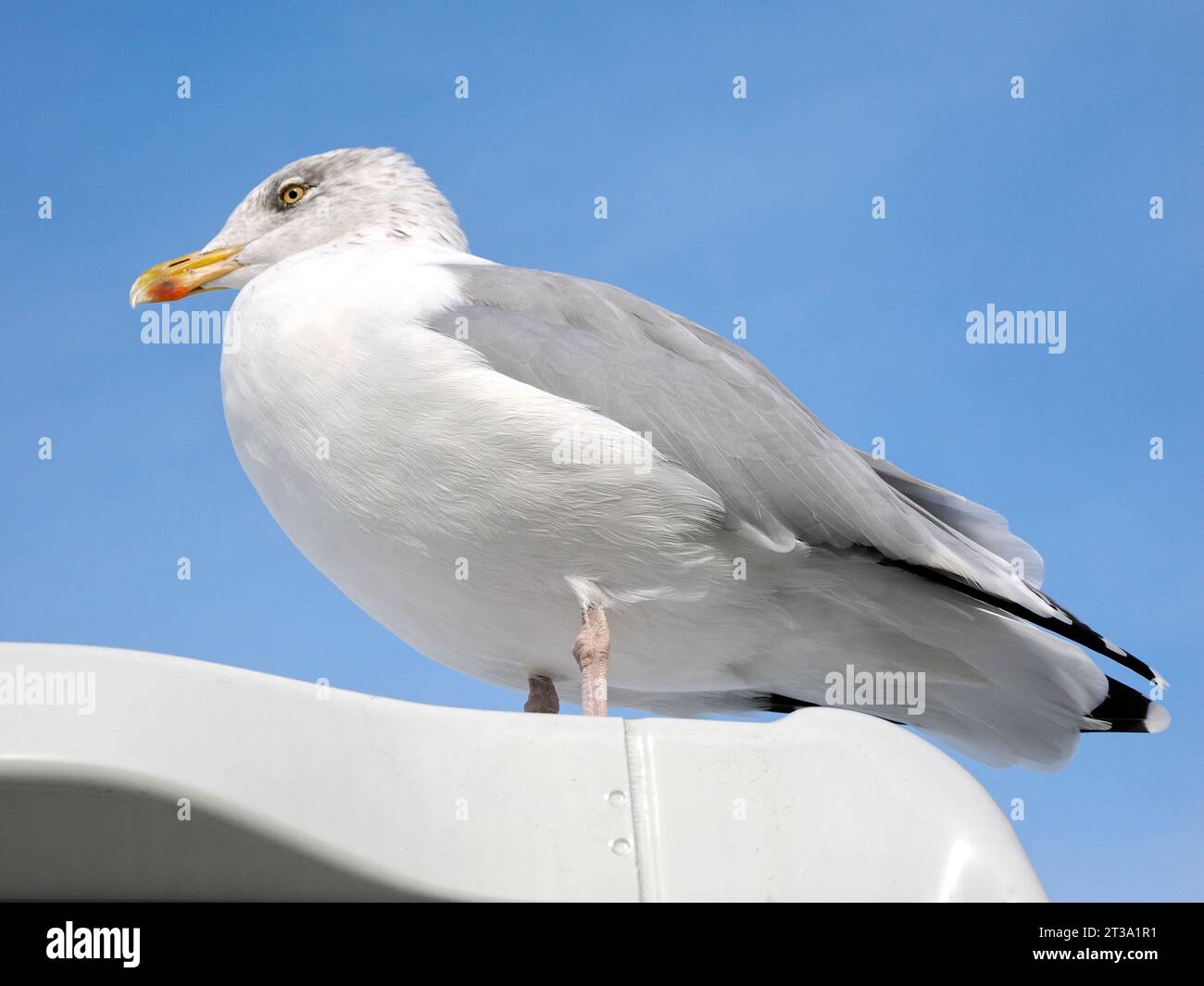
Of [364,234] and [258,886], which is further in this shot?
[364,234]

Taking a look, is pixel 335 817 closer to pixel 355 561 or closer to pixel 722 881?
pixel 722 881

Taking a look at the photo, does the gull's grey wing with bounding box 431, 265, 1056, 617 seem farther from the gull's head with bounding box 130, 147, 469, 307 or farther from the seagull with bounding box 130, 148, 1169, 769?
the gull's head with bounding box 130, 147, 469, 307

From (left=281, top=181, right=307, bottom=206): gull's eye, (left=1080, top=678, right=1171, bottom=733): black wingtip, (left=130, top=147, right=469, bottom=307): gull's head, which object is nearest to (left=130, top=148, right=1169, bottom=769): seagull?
(left=1080, top=678, right=1171, bottom=733): black wingtip

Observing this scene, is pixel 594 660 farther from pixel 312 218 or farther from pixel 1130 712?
pixel 312 218

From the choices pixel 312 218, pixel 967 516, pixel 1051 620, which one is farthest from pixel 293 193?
pixel 1051 620

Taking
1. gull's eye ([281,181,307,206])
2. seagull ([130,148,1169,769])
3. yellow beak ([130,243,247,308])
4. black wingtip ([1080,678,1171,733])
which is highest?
gull's eye ([281,181,307,206])
